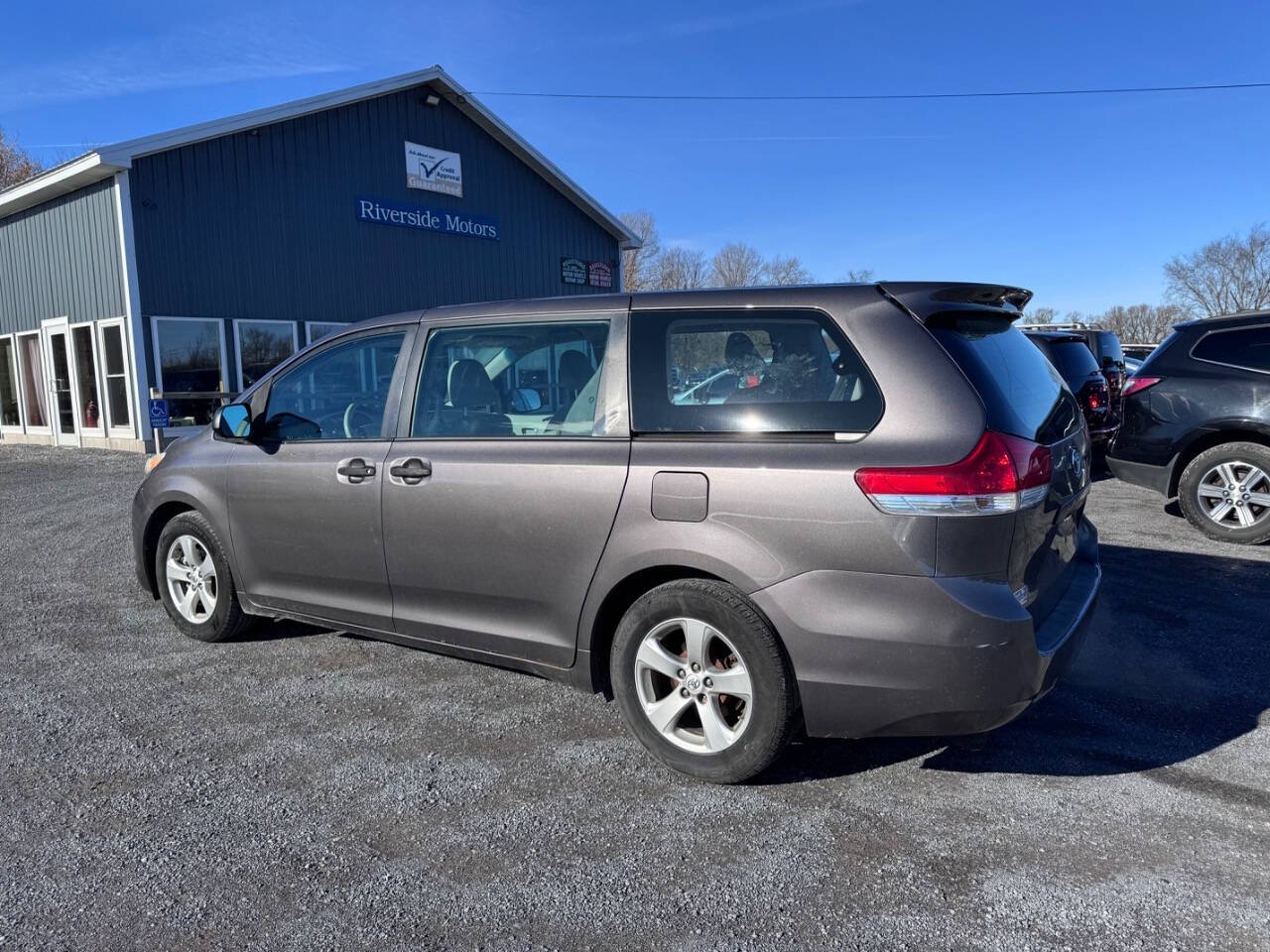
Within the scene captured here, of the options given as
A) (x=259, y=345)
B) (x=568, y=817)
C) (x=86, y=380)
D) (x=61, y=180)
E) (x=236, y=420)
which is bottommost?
(x=568, y=817)

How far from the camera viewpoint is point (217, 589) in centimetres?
474

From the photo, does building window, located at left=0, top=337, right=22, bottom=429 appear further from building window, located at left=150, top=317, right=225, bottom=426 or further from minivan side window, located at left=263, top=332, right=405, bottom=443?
minivan side window, located at left=263, top=332, right=405, bottom=443

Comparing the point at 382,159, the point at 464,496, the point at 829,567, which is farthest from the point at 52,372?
the point at 829,567

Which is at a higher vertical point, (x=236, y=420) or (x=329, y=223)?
(x=329, y=223)

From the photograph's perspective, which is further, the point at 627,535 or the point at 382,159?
the point at 382,159

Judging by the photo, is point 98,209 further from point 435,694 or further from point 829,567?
point 829,567

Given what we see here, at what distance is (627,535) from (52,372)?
18.1 meters

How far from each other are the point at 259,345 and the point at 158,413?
273cm

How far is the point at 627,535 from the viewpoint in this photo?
10.6ft

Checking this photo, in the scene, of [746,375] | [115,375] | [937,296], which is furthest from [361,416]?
[115,375]

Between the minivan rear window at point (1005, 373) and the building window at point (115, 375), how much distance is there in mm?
15645

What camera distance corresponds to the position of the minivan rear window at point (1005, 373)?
2.95 m

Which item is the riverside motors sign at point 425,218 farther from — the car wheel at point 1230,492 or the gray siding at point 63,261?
the car wheel at point 1230,492

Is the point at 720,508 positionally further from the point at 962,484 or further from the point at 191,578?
the point at 191,578
